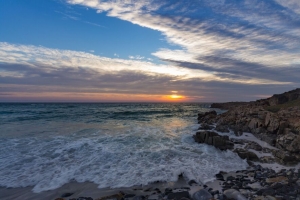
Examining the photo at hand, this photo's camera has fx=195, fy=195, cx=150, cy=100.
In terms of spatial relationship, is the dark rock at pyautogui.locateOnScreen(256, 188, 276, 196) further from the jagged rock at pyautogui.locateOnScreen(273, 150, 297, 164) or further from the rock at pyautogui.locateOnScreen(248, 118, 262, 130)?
the rock at pyautogui.locateOnScreen(248, 118, 262, 130)

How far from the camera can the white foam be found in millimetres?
8461

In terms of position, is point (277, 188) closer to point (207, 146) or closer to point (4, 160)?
point (207, 146)

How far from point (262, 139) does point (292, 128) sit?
2.20 meters

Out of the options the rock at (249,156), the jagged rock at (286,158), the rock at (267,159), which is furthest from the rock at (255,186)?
the jagged rock at (286,158)

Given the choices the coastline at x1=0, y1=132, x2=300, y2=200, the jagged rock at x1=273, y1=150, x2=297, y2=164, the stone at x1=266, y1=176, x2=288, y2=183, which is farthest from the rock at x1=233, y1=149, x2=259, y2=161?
the stone at x1=266, y1=176, x2=288, y2=183

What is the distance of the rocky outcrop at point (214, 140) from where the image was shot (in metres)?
13.5

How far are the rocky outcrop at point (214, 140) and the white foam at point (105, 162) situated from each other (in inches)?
22.1

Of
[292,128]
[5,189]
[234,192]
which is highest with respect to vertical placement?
[292,128]

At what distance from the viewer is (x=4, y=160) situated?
10453mm

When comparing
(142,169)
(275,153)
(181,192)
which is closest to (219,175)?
(181,192)

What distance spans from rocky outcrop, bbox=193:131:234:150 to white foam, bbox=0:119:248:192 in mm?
561

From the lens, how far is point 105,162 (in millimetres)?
10516

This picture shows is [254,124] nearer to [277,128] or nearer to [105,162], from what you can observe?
[277,128]

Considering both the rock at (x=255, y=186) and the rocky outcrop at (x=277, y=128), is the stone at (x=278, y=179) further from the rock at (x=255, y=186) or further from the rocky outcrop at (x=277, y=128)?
the rocky outcrop at (x=277, y=128)
